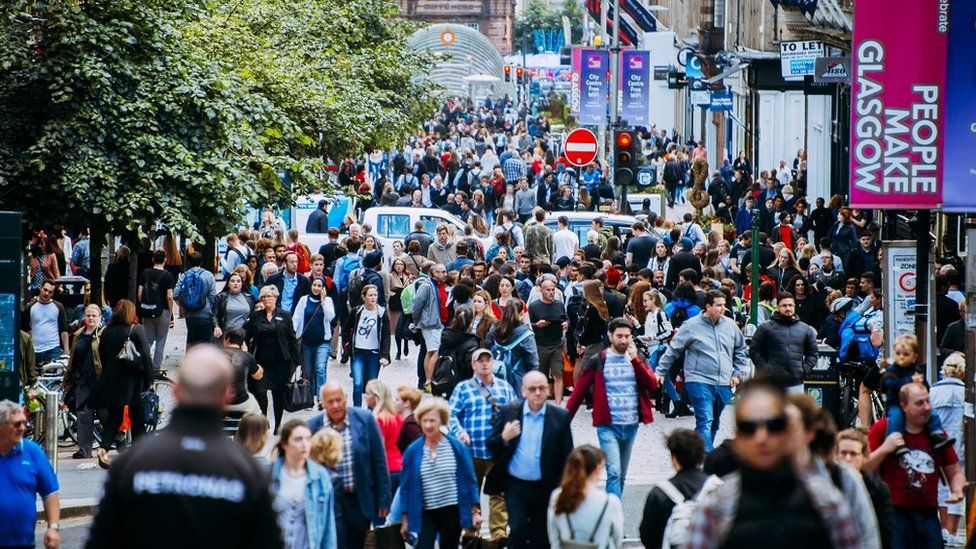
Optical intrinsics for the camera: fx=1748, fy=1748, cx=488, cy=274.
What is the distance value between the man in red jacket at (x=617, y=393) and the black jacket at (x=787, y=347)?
235 cm

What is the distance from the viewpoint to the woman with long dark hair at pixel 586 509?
9.05 m

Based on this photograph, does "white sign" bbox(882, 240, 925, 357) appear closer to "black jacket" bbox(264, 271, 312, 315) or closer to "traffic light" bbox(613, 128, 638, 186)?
"black jacket" bbox(264, 271, 312, 315)

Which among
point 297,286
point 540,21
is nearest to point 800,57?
point 297,286

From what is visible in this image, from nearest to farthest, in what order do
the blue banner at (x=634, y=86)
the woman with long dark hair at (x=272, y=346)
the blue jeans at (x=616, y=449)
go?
the blue jeans at (x=616, y=449), the woman with long dark hair at (x=272, y=346), the blue banner at (x=634, y=86)

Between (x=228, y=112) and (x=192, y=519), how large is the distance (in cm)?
1570

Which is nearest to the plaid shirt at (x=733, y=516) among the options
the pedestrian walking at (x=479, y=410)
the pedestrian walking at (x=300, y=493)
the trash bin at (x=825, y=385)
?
the pedestrian walking at (x=300, y=493)

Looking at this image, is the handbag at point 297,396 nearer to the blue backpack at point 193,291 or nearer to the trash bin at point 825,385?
the blue backpack at point 193,291

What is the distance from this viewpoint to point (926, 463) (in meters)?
9.83

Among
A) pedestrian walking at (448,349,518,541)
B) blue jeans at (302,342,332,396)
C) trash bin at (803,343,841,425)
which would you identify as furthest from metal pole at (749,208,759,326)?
pedestrian walking at (448,349,518,541)

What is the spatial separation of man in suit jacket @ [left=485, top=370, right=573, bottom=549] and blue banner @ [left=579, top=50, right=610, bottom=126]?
2826 centimetres

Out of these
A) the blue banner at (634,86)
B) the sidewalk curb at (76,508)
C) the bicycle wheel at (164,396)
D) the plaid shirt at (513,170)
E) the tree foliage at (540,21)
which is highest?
the tree foliage at (540,21)

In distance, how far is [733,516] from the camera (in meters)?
5.25

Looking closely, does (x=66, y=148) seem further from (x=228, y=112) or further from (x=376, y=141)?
(x=376, y=141)

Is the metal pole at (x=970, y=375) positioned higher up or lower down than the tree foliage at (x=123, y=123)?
lower down
